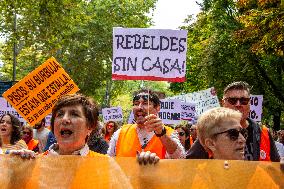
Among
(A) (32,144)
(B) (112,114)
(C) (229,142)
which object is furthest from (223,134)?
(B) (112,114)

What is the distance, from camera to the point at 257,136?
4812mm

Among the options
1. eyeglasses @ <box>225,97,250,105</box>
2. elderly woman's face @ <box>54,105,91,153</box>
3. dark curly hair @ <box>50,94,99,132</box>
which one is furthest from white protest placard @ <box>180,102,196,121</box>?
elderly woman's face @ <box>54,105,91,153</box>

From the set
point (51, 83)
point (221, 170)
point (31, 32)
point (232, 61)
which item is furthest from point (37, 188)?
point (232, 61)

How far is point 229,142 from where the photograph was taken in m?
3.77

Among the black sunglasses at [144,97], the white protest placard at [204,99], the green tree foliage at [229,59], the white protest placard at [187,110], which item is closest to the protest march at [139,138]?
the black sunglasses at [144,97]

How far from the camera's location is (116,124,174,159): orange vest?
5.32 meters

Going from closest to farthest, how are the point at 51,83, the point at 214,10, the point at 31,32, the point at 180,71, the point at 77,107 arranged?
the point at 77,107 < the point at 180,71 < the point at 51,83 < the point at 31,32 < the point at 214,10

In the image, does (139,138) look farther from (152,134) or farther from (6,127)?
(6,127)

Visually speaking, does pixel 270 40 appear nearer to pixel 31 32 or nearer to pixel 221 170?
pixel 31 32

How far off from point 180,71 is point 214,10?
19494mm

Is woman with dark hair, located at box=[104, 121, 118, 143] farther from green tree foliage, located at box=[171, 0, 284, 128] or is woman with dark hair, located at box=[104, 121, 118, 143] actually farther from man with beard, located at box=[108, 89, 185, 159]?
green tree foliage, located at box=[171, 0, 284, 128]

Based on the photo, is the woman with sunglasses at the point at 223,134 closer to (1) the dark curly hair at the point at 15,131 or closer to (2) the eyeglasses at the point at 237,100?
(2) the eyeglasses at the point at 237,100

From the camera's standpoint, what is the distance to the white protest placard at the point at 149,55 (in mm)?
5387

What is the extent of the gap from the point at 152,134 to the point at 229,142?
1775 millimetres
